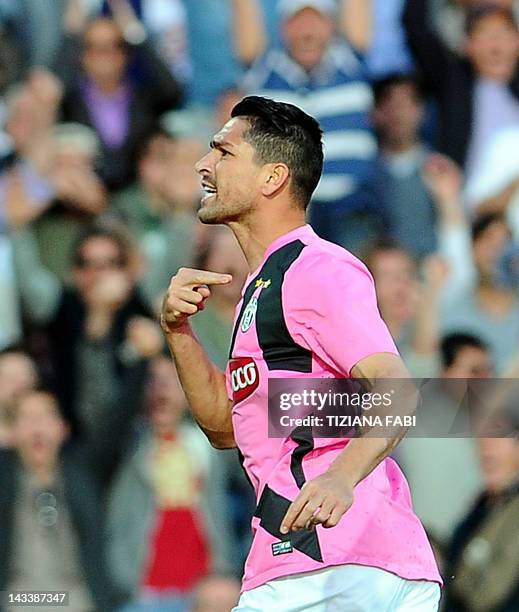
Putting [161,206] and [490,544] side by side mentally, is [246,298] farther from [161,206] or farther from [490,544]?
[161,206]

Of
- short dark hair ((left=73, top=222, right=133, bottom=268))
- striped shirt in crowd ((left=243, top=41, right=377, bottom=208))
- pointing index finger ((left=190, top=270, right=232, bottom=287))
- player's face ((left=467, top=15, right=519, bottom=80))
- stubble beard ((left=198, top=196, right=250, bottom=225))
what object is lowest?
pointing index finger ((left=190, top=270, right=232, bottom=287))

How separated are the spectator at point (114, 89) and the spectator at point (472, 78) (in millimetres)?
1451

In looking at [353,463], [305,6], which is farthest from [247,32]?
[353,463]

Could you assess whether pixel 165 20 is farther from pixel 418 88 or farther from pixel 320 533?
pixel 320 533

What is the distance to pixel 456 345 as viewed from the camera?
25.8 ft

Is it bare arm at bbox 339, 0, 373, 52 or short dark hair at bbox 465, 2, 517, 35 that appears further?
short dark hair at bbox 465, 2, 517, 35

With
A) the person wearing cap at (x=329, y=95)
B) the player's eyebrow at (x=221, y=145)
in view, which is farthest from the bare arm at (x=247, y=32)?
the player's eyebrow at (x=221, y=145)

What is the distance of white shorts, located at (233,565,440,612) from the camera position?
12.7 feet

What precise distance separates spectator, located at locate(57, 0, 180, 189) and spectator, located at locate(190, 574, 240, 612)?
234 centimetres

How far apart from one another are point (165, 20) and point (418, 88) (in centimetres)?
147

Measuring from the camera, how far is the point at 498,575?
7.07m

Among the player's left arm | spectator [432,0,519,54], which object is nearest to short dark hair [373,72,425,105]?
spectator [432,0,519,54]

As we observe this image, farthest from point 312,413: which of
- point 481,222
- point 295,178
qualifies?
point 481,222

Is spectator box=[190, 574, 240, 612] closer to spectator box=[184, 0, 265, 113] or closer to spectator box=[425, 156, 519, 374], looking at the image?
spectator box=[425, 156, 519, 374]
